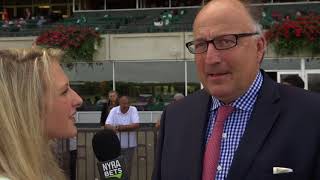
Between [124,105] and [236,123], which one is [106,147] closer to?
[236,123]

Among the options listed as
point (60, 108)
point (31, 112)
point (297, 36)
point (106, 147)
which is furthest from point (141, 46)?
point (31, 112)

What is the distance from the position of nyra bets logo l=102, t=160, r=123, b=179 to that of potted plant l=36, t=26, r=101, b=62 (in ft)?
51.7

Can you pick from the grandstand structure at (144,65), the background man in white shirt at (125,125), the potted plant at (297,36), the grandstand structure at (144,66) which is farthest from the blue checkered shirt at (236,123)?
the grandstand structure at (144,65)

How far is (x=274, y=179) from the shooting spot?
232cm

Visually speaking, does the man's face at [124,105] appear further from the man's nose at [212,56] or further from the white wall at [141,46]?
the white wall at [141,46]

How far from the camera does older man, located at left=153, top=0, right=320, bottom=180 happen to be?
2346 millimetres

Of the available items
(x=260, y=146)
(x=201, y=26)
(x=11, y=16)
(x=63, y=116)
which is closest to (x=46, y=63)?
(x=63, y=116)

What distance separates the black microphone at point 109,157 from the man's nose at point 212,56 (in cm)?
169

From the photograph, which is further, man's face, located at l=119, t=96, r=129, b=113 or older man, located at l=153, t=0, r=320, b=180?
man's face, located at l=119, t=96, r=129, b=113

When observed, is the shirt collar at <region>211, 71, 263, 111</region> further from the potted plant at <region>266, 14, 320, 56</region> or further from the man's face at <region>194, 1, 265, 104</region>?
the potted plant at <region>266, 14, 320, 56</region>

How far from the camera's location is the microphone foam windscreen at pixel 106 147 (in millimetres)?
4293

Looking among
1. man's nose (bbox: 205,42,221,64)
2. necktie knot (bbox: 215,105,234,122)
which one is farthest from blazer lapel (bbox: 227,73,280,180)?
man's nose (bbox: 205,42,221,64)

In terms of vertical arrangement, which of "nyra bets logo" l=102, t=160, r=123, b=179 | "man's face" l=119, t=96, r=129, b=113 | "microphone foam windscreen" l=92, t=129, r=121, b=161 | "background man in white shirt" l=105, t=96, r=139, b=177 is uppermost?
"microphone foam windscreen" l=92, t=129, r=121, b=161

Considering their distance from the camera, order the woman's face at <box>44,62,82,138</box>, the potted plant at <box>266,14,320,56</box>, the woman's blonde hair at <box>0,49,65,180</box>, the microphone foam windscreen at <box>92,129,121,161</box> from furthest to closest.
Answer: the potted plant at <box>266,14,320,56</box> → the microphone foam windscreen at <box>92,129,121,161</box> → the woman's face at <box>44,62,82,138</box> → the woman's blonde hair at <box>0,49,65,180</box>
